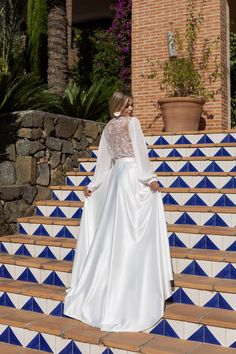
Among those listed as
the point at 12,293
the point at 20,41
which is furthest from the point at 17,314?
the point at 20,41

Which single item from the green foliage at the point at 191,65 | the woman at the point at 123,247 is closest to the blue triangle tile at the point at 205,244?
the woman at the point at 123,247

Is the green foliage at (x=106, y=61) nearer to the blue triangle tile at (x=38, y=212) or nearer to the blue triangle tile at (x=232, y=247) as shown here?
the blue triangle tile at (x=38, y=212)

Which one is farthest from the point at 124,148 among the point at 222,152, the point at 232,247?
the point at 222,152

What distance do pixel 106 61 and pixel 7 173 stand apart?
283 inches

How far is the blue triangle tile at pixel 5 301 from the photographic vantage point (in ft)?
14.6

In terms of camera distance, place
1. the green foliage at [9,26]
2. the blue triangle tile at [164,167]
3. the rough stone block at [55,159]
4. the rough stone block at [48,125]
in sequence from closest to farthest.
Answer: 1. the blue triangle tile at [164,167]
2. the rough stone block at [48,125]
3. the rough stone block at [55,159]
4. the green foliage at [9,26]

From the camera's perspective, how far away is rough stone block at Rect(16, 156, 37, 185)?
622cm

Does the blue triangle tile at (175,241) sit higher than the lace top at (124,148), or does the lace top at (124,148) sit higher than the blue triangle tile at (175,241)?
the lace top at (124,148)

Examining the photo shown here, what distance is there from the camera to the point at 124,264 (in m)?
3.73

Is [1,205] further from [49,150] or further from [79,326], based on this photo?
[79,326]

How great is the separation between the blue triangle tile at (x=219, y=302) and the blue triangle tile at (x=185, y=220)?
136cm

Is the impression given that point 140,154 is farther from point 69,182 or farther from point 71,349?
point 69,182

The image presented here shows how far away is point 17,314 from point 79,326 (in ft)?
2.43

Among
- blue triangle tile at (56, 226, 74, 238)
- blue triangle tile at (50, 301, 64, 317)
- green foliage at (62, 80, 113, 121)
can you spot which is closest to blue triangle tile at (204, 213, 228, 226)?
blue triangle tile at (56, 226, 74, 238)
